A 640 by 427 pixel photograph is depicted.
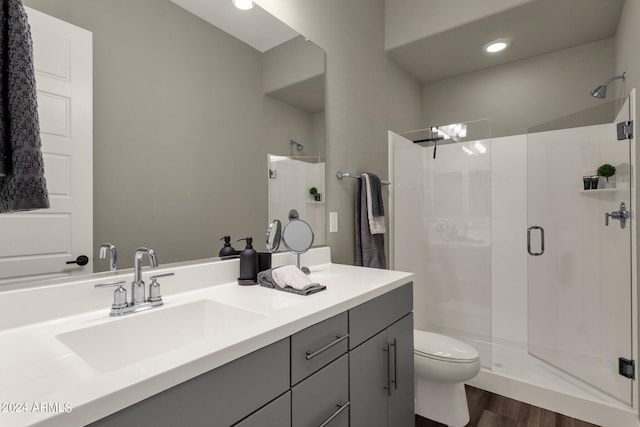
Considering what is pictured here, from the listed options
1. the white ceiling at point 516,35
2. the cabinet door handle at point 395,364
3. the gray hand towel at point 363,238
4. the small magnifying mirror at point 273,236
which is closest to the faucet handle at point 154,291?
the small magnifying mirror at point 273,236

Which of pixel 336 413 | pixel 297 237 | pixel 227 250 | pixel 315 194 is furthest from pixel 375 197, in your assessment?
pixel 336 413

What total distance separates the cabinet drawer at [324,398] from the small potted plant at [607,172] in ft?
6.67

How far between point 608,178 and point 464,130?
97 cm

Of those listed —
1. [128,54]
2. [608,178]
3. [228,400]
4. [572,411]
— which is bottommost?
[572,411]

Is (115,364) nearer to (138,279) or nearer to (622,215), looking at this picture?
(138,279)

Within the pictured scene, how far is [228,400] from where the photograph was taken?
66cm

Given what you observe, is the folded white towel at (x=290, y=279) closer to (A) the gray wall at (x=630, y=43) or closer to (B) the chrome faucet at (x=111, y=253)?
(B) the chrome faucet at (x=111, y=253)

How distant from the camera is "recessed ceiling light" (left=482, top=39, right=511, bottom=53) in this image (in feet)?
7.61

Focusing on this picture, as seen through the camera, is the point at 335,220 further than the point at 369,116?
No

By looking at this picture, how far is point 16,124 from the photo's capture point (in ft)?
2.27

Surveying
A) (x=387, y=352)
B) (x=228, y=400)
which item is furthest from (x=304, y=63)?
(x=228, y=400)

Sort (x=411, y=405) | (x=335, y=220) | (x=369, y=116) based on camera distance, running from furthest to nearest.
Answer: (x=369, y=116) → (x=335, y=220) → (x=411, y=405)

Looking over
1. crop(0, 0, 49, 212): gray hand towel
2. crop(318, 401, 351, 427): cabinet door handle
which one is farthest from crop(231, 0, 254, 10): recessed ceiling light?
crop(318, 401, 351, 427): cabinet door handle

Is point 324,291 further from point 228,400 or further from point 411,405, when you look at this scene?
point 411,405
